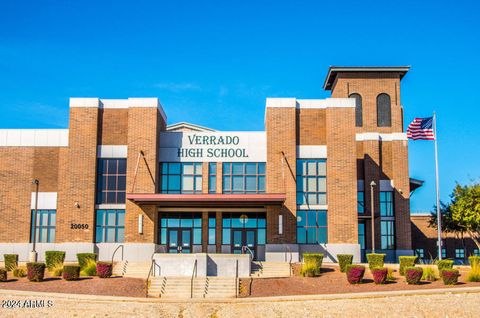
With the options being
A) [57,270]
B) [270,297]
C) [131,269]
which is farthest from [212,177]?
[270,297]

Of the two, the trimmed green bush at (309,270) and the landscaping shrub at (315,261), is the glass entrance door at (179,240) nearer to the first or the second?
the landscaping shrub at (315,261)

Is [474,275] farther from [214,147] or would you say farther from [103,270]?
[214,147]

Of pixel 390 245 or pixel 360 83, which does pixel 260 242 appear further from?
pixel 360 83

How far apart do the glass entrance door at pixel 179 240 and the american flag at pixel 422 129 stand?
54.4ft

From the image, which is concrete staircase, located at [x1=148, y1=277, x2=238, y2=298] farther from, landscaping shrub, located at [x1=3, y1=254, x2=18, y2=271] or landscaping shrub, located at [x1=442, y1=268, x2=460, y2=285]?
landscaping shrub, located at [x1=442, y1=268, x2=460, y2=285]

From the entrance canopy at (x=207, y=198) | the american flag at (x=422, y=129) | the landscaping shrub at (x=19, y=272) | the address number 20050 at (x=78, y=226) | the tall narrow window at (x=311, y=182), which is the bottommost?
the landscaping shrub at (x=19, y=272)

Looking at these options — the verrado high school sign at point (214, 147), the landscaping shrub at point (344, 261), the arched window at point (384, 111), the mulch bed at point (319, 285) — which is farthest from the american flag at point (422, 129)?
the mulch bed at point (319, 285)

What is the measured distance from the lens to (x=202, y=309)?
26.5 metres

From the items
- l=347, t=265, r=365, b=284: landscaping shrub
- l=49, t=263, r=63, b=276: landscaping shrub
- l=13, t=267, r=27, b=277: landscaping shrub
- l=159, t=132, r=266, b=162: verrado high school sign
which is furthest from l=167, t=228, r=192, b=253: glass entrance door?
l=347, t=265, r=365, b=284: landscaping shrub

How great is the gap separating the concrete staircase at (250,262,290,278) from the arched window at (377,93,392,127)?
1963 centimetres

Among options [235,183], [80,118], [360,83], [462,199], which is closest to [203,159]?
[235,183]

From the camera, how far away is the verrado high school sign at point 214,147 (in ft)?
144

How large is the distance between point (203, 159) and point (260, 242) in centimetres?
692

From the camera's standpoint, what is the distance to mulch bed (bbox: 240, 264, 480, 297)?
30.4 metres
